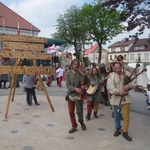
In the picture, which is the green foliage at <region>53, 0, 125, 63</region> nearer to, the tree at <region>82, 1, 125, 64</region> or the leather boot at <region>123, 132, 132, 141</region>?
the tree at <region>82, 1, 125, 64</region>

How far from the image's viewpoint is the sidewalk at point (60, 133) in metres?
4.20

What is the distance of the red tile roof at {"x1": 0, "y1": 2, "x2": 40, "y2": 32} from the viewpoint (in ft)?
124

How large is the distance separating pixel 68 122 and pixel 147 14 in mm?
3552

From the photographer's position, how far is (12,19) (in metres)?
39.5

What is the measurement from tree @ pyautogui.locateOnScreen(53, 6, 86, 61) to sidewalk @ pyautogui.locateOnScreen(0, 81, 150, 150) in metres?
29.7

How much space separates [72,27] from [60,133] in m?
32.7

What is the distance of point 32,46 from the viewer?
6781mm

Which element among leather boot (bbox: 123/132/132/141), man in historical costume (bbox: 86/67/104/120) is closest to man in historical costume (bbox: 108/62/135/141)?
leather boot (bbox: 123/132/132/141)

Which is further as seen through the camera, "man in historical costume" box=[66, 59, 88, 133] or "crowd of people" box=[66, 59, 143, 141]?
"man in historical costume" box=[66, 59, 88, 133]

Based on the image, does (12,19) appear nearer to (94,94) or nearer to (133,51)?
(94,94)

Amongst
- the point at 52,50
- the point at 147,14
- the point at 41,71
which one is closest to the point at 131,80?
the point at 147,14

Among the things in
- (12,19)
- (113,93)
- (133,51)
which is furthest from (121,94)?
(133,51)

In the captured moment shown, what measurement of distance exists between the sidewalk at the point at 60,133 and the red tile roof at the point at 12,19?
3328cm

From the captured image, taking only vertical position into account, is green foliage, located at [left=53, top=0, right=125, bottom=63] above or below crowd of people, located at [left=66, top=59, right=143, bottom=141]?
above
